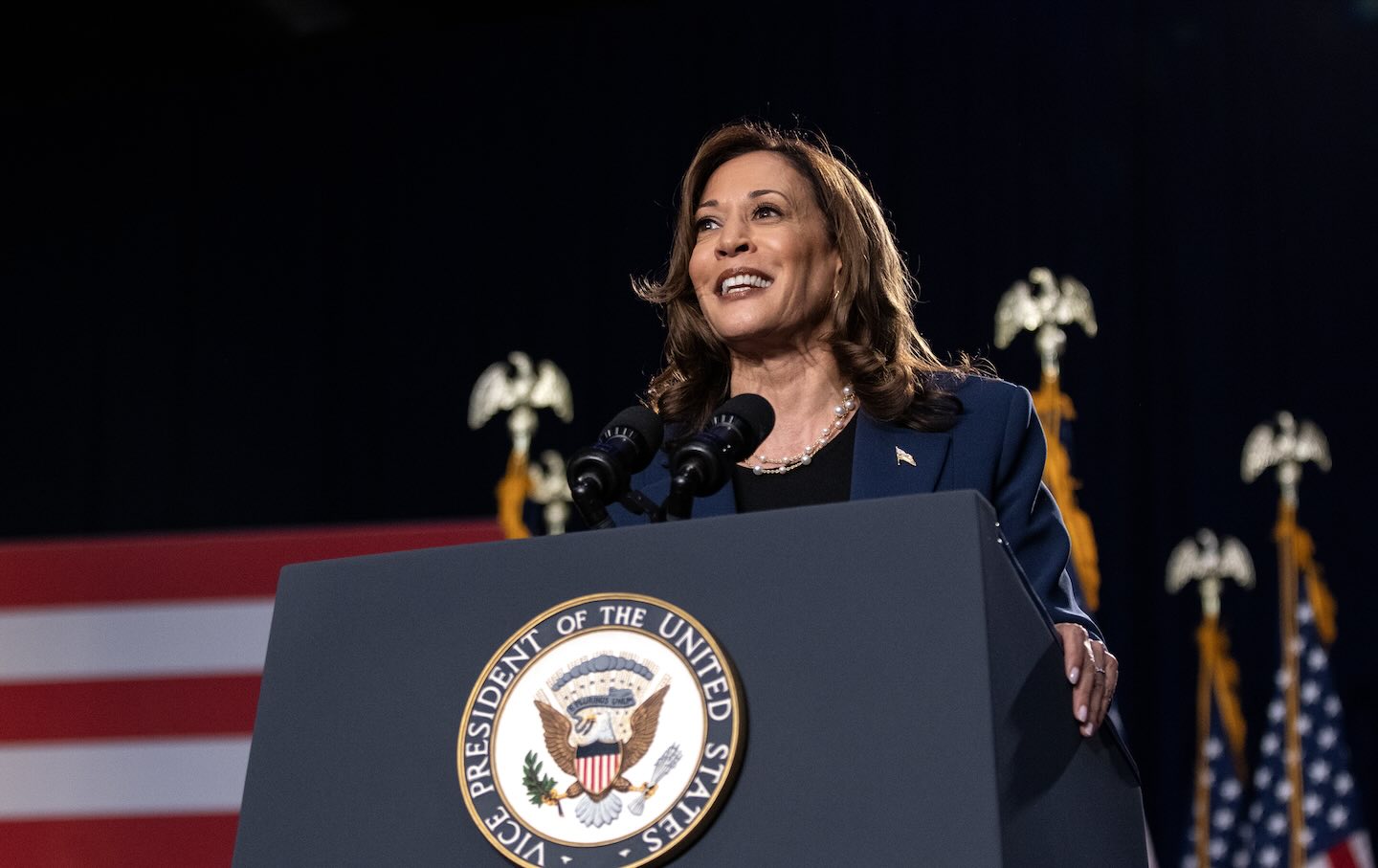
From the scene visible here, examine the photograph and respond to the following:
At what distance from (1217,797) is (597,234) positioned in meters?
2.42

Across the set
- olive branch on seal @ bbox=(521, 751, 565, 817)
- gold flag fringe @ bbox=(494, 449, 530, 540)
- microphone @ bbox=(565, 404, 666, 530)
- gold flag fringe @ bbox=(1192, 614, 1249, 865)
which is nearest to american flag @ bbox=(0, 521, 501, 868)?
gold flag fringe @ bbox=(494, 449, 530, 540)

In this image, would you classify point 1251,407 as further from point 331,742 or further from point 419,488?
point 331,742

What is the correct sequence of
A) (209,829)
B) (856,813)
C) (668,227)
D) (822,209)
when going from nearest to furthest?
(856,813) → (822,209) → (209,829) → (668,227)

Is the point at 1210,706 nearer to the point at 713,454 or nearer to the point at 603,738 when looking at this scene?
the point at 713,454

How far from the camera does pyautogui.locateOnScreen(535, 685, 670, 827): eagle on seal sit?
1.02 metres

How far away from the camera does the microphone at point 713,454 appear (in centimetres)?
125

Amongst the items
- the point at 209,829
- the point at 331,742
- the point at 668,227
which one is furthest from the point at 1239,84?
the point at 331,742

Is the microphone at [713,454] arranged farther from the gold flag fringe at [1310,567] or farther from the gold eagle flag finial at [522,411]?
the gold eagle flag finial at [522,411]

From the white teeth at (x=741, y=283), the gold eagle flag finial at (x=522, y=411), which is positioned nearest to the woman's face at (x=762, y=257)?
the white teeth at (x=741, y=283)

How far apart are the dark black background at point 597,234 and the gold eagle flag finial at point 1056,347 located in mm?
57

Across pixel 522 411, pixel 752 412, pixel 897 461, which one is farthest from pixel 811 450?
pixel 522 411

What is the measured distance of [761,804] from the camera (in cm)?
101

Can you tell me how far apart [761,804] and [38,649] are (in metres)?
2.87

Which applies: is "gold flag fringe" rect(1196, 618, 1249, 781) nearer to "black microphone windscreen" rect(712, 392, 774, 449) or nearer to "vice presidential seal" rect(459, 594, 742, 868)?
"black microphone windscreen" rect(712, 392, 774, 449)
